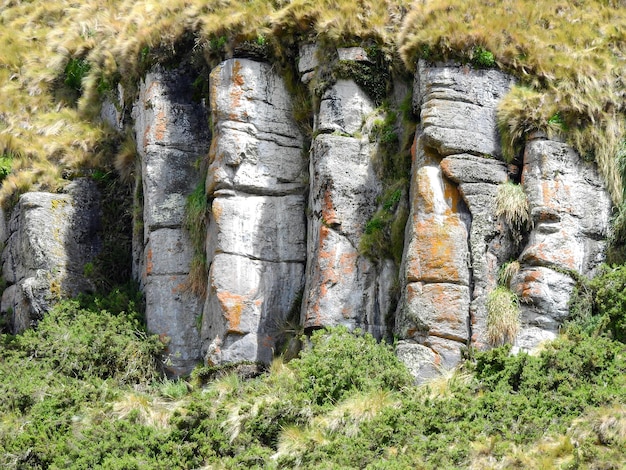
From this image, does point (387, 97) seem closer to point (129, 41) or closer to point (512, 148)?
point (512, 148)

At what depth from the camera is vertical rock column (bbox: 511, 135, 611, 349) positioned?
47.7 ft

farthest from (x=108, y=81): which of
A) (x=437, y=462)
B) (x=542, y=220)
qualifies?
(x=437, y=462)

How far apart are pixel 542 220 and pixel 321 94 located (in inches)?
152

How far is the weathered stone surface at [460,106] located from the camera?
15109 mm

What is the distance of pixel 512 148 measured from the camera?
1529 centimetres

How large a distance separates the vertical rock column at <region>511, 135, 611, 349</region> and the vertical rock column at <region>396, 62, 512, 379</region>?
45cm

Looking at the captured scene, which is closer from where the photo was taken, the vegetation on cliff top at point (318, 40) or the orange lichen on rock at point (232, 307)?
the vegetation on cliff top at point (318, 40)

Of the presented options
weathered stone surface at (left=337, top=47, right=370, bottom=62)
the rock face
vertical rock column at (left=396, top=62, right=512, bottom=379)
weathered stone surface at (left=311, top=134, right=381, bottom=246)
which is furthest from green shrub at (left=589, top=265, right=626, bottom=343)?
the rock face

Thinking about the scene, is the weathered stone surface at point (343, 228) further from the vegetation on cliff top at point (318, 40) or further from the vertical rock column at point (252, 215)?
the vegetation on cliff top at point (318, 40)

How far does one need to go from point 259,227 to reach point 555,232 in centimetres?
447

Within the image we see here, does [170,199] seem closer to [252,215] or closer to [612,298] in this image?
[252,215]

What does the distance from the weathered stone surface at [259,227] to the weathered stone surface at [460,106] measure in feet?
9.00

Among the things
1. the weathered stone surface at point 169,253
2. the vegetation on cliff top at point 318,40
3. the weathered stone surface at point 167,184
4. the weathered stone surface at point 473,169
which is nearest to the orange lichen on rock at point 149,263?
the weathered stone surface at point 169,253

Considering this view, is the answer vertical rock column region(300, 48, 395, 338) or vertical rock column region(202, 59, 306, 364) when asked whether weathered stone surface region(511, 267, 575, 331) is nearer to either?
vertical rock column region(300, 48, 395, 338)
